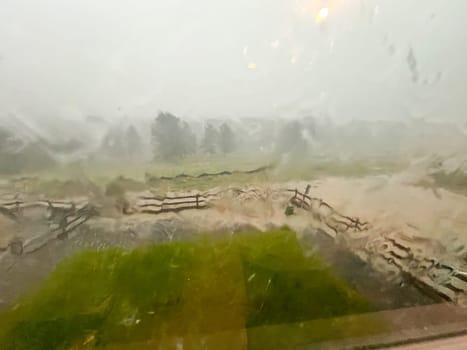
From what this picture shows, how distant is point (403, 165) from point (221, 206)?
0.24 meters

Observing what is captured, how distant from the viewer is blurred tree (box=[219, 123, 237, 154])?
2.09 ft

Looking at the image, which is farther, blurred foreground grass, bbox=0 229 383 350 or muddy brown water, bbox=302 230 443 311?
muddy brown water, bbox=302 230 443 311

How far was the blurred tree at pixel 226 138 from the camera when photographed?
0.64 metres

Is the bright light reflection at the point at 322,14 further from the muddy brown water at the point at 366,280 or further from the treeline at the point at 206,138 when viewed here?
the muddy brown water at the point at 366,280

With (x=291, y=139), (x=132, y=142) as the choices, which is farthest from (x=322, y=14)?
(x=132, y=142)

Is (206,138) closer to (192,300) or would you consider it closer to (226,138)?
(226,138)

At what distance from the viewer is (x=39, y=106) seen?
0.57 meters

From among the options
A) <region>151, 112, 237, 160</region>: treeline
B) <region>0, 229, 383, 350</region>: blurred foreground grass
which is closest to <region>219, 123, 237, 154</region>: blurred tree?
<region>151, 112, 237, 160</region>: treeline

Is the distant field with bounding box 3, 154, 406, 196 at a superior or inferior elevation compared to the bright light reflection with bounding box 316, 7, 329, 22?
inferior

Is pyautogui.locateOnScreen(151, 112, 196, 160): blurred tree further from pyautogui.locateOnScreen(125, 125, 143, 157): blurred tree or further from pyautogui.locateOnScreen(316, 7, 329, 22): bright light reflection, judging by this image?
pyautogui.locateOnScreen(316, 7, 329, 22): bright light reflection

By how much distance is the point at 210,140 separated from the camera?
63 cm

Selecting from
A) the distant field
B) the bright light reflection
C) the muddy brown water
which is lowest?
the muddy brown water

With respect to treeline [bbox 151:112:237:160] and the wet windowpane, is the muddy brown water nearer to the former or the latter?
the wet windowpane

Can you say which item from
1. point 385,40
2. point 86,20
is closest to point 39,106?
point 86,20
